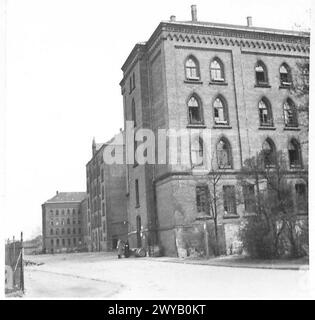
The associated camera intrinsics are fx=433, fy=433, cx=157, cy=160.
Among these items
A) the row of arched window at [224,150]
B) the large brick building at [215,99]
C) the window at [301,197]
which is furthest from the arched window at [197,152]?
the window at [301,197]

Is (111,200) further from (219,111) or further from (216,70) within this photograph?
(216,70)

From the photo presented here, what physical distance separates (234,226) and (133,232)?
35.6 feet

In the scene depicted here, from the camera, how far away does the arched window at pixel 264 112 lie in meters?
25.3

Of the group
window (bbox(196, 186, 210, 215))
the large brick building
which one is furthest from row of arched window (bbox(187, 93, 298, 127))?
window (bbox(196, 186, 210, 215))

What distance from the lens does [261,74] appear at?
83.9 feet

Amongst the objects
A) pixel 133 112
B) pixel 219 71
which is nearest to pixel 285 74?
pixel 219 71

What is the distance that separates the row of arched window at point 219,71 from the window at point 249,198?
938 cm

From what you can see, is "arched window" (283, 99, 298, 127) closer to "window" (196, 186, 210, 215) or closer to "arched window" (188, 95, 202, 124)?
"arched window" (188, 95, 202, 124)

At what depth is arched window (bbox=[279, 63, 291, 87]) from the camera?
24859 mm

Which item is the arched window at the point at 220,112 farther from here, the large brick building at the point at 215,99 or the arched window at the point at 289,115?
the arched window at the point at 289,115

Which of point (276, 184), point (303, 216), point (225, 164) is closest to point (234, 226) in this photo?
point (225, 164)

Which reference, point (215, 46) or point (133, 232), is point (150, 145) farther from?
point (133, 232)

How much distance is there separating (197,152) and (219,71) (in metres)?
6.21
